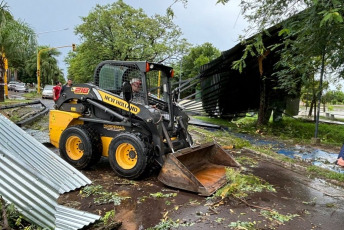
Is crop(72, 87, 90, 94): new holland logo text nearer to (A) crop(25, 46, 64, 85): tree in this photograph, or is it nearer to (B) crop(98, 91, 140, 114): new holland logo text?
(B) crop(98, 91, 140, 114): new holland logo text

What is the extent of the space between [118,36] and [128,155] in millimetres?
26378

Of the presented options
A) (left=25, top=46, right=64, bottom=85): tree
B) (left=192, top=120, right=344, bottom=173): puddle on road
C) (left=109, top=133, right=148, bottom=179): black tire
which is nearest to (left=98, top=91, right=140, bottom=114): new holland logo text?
(left=109, top=133, right=148, bottom=179): black tire

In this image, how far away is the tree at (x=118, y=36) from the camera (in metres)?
31.1

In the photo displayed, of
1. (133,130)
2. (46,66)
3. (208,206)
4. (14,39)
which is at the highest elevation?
(46,66)

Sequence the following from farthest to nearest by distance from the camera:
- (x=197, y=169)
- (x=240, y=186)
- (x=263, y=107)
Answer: (x=263, y=107) → (x=197, y=169) → (x=240, y=186)

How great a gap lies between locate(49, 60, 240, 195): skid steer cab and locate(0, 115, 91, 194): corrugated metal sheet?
155 cm

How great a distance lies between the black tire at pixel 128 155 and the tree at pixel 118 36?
2530 cm

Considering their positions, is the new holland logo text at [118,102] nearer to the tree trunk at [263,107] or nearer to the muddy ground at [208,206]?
the muddy ground at [208,206]

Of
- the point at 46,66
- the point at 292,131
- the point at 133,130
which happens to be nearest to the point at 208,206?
the point at 133,130

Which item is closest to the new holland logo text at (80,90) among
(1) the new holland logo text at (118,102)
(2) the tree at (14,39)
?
(1) the new holland logo text at (118,102)

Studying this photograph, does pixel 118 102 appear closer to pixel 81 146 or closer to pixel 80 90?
pixel 80 90

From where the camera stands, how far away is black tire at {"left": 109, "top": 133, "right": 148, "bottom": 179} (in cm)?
588

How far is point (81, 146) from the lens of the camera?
6750mm

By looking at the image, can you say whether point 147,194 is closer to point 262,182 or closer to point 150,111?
point 150,111
